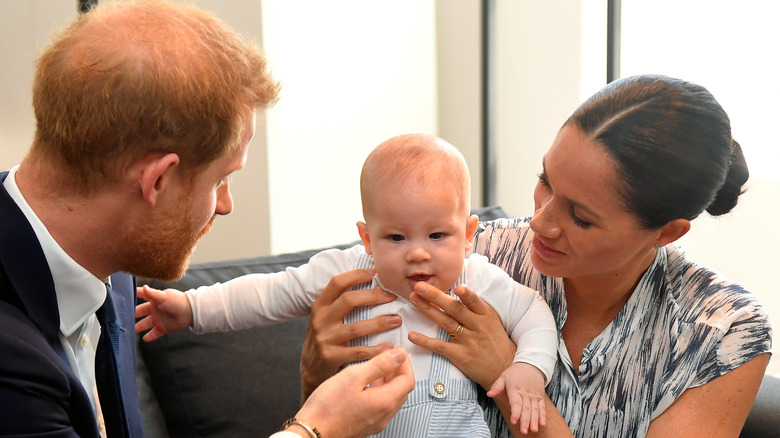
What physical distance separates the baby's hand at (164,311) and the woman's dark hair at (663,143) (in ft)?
3.06

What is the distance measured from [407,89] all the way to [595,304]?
8.83 ft

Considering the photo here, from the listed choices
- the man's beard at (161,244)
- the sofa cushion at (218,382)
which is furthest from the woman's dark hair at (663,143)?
the sofa cushion at (218,382)

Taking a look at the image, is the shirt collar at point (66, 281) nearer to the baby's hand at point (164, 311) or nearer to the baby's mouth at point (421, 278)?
the baby's hand at point (164, 311)

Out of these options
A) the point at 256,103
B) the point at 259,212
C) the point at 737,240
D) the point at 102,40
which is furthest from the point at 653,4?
the point at 102,40

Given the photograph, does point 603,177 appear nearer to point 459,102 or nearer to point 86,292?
point 86,292

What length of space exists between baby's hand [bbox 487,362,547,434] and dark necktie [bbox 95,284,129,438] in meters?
0.71

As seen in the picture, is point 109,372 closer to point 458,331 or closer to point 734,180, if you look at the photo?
point 458,331

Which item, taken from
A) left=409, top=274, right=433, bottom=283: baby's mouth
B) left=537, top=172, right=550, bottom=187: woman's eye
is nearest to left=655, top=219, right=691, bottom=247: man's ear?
left=537, top=172, right=550, bottom=187: woman's eye

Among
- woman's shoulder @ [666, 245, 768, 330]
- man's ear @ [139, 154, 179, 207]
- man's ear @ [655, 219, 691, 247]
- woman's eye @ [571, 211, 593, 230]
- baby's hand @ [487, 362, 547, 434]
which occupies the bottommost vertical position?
baby's hand @ [487, 362, 547, 434]

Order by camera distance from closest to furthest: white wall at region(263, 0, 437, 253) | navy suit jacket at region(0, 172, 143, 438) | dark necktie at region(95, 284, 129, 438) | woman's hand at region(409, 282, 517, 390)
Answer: navy suit jacket at region(0, 172, 143, 438), dark necktie at region(95, 284, 129, 438), woman's hand at region(409, 282, 517, 390), white wall at region(263, 0, 437, 253)

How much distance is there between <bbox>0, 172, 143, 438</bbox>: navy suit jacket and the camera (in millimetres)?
1187

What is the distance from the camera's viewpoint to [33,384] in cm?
121

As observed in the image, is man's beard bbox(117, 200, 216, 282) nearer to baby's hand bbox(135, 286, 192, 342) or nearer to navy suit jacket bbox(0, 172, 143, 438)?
navy suit jacket bbox(0, 172, 143, 438)

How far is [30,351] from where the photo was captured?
3.98 feet
